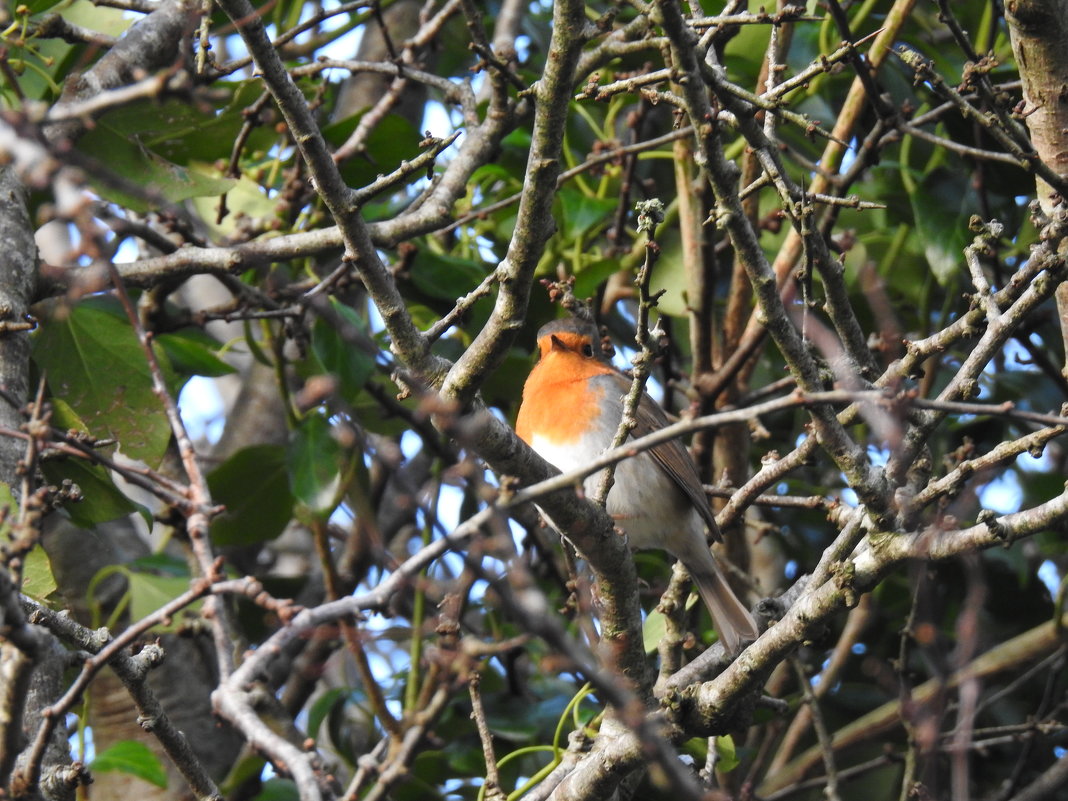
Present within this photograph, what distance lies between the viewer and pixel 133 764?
2.75 meters

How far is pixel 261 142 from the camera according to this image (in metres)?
4.65

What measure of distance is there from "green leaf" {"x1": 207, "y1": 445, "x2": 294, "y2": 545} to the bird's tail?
1599mm

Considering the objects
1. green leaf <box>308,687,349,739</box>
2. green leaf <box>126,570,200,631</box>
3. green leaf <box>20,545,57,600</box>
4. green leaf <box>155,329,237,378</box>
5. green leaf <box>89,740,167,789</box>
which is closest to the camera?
green leaf <box>89,740,167,789</box>

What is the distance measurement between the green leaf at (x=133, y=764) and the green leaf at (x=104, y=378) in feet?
3.53

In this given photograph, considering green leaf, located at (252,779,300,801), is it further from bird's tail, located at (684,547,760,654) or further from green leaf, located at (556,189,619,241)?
green leaf, located at (556,189,619,241)

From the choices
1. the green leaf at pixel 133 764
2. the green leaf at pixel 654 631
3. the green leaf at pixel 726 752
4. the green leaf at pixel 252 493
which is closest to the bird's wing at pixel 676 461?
Answer: the green leaf at pixel 654 631

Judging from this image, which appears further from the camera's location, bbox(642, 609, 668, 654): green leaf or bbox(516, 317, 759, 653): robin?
bbox(516, 317, 759, 653): robin

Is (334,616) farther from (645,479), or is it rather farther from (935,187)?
(935,187)

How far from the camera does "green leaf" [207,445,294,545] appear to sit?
4617 millimetres

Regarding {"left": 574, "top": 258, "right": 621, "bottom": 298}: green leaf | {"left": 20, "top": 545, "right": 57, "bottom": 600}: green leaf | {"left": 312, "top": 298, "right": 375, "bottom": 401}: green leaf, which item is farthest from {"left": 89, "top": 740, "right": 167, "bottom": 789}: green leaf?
{"left": 574, "top": 258, "right": 621, "bottom": 298}: green leaf

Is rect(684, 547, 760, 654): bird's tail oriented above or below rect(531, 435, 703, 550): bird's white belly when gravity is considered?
below

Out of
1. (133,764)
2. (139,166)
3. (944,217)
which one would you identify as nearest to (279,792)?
(133,764)

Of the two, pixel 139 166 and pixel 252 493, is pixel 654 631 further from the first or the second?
pixel 139 166

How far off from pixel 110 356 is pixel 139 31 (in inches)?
48.9
